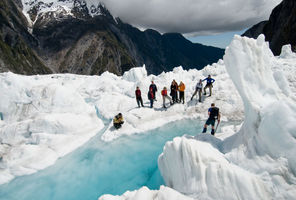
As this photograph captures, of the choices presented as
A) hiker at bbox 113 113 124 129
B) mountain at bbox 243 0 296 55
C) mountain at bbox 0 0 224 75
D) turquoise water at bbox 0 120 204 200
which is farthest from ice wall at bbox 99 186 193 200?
mountain at bbox 0 0 224 75

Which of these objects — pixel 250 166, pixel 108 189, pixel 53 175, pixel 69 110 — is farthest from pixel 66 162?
pixel 250 166

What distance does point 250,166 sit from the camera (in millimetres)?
6461

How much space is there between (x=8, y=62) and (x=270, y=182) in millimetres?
131731

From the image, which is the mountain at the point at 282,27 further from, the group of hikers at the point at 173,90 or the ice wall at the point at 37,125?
the ice wall at the point at 37,125

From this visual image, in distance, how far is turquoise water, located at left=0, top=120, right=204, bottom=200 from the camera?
9.09 m

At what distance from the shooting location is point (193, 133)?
45.0 feet

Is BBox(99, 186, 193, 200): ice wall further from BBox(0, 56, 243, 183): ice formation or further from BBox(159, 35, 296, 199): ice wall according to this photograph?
BBox(0, 56, 243, 183): ice formation

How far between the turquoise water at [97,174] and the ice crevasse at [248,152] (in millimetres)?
2023

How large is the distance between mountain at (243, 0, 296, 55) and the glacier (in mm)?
53331

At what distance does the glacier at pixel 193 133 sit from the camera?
589 cm

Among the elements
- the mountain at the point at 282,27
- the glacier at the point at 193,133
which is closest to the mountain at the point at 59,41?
the mountain at the point at 282,27

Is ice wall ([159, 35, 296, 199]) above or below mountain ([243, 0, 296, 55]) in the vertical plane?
below

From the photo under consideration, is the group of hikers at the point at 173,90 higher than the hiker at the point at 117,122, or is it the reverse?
the group of hikers at the point at 173,90

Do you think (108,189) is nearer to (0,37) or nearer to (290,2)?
(290,2)
